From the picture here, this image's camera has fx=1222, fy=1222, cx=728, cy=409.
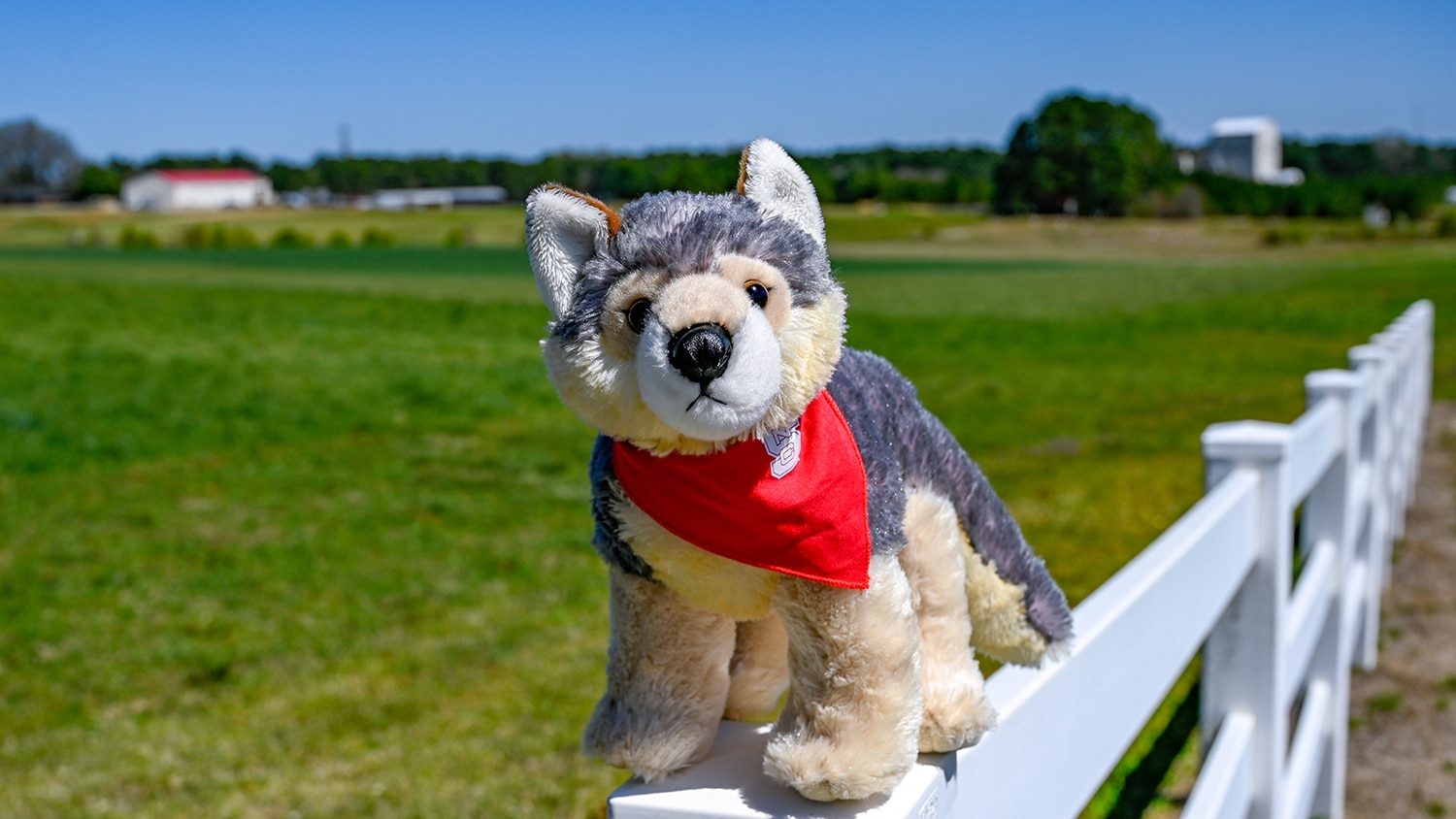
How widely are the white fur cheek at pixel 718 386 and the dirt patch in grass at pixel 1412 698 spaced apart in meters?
4.55

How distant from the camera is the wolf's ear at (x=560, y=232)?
1031 millimetres

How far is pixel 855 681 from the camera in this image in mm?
1099

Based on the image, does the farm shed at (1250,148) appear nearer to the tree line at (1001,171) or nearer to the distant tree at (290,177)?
the tree line at (1001,171)

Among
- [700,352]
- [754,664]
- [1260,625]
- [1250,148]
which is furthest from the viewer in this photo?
[1250,148]

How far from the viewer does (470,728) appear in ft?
16.0

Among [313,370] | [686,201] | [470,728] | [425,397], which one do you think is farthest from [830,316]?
[313,370]

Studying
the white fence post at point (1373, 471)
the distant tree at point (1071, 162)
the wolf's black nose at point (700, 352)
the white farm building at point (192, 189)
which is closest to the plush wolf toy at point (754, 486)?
the wolf's black nose at point (700, 352)

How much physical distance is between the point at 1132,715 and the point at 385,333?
18111mm

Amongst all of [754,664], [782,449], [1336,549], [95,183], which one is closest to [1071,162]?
[754,664]

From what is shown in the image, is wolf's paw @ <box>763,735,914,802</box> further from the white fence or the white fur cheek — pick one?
the white fur cheek

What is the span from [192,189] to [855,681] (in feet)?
279

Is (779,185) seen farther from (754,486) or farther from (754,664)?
(754,664)

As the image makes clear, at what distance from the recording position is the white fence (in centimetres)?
119

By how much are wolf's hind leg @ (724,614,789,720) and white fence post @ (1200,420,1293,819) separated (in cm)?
196
